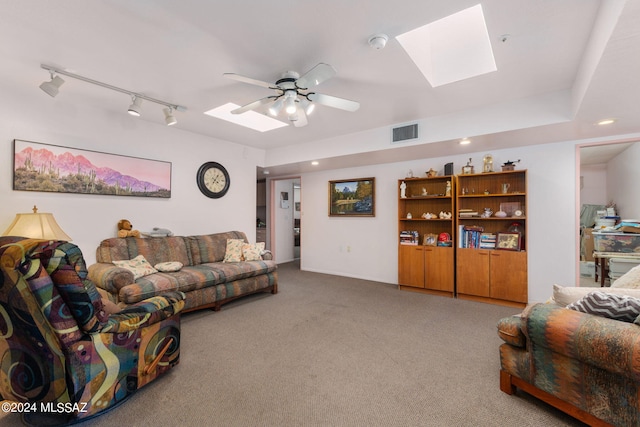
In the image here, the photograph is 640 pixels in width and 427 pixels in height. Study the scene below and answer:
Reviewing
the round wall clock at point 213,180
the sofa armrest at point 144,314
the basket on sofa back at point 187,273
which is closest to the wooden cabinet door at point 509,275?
the basket on sofa back at point 187,273

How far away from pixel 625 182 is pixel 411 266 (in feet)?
11.3

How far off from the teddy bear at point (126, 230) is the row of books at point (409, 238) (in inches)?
151

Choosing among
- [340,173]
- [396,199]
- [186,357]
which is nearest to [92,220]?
[186,357]

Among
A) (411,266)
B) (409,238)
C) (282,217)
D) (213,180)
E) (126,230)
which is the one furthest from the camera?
(282,217)

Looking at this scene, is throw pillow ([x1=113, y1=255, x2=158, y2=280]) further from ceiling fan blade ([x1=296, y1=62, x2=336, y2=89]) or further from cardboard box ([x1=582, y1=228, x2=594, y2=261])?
cardboard box ([x1=582, y1=228, x2=594, y2=261])

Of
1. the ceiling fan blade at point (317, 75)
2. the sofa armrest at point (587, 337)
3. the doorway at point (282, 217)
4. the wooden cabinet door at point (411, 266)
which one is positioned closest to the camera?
the sofa armrest at point (587, 337)

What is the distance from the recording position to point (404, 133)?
3805 millimetres

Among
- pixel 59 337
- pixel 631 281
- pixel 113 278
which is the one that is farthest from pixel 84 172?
pixel 631 281

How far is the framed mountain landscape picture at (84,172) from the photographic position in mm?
2877

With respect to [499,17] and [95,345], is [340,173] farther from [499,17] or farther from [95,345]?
[95,345]

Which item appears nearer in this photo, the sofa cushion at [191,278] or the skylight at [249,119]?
the sofa cushion at [191,278]

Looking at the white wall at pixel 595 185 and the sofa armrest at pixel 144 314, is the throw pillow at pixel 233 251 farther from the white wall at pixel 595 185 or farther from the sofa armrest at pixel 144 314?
the white wall at pixel 595 185

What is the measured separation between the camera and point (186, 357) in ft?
7.61

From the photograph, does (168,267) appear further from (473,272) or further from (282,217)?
(473,272)
